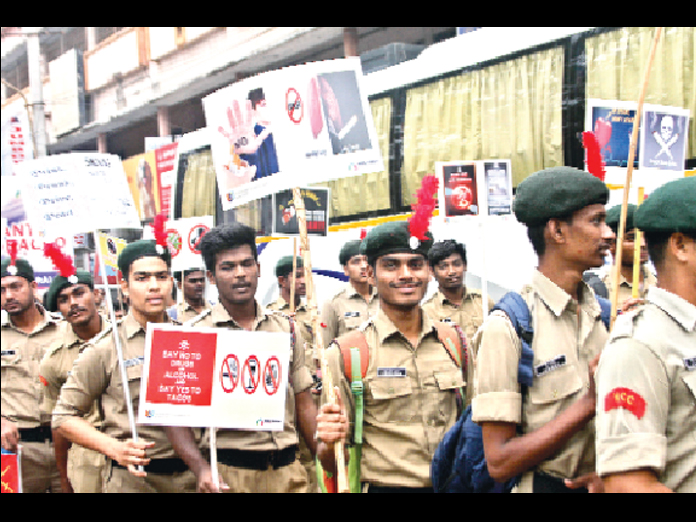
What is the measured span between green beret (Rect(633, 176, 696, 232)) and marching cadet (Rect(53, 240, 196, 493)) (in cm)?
271

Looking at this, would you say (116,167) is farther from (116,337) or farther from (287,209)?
(287,209)

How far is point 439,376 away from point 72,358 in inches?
131

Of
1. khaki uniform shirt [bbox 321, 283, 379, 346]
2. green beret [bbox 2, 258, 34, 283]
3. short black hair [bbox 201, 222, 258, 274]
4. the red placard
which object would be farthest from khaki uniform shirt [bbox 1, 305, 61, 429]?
the red placard

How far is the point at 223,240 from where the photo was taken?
13.9ft

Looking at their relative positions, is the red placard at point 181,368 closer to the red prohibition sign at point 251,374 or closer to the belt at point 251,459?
the red prohibition sign at point 251,374

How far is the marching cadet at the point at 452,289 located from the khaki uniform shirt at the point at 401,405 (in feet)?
10.9

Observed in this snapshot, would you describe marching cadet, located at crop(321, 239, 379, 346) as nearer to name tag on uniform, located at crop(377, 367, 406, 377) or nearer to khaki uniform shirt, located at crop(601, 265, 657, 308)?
khaki uniform shirt, located at crop(601, 265, 657, 308)

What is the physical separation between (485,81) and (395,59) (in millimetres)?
764

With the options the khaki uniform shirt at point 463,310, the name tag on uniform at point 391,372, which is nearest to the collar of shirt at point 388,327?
the name tag on uniform at point 391,372

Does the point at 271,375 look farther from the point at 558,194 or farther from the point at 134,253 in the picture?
the point at 558,194

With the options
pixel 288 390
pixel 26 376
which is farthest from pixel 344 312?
pixel 288 390

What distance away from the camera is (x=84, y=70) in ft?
26.7
